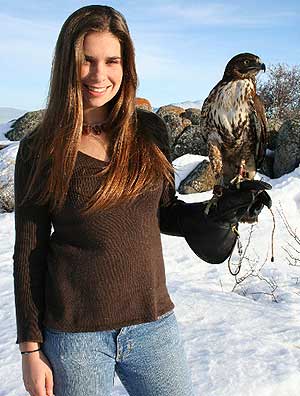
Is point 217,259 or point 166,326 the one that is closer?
point 166,326

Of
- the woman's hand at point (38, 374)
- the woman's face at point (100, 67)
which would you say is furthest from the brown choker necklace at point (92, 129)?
the woman's hand at point (38, 374)

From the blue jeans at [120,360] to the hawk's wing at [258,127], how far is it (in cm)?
92

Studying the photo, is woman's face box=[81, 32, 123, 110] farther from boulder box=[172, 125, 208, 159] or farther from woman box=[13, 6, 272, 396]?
boulder box=[172, 125, 208, 159]

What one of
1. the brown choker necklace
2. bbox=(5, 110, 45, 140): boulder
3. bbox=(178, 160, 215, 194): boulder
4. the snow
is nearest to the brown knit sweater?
the brown choker necklace

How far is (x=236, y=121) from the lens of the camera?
2215 mm

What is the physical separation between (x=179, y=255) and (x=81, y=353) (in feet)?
18.6

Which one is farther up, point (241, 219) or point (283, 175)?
point (241, 219)

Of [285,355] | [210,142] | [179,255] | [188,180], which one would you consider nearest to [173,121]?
[188,180]

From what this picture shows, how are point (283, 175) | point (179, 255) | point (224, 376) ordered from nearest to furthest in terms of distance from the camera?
point (224, 376) → point (179, 255) → point (283, 175)

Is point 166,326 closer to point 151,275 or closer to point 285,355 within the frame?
point 151,275

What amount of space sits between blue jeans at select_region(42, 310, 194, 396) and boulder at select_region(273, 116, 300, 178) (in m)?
9.55

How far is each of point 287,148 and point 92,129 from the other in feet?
31.8

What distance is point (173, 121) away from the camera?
40.4ft

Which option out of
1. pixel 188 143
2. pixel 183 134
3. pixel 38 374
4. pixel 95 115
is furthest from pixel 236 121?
pixel 183 134
